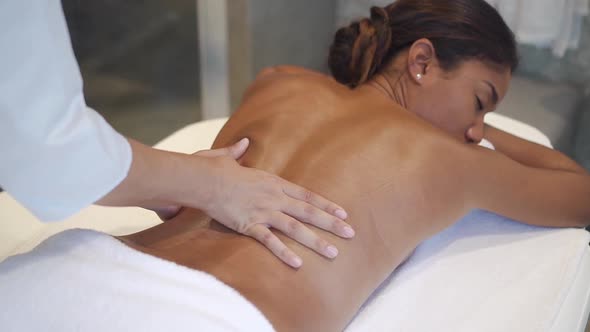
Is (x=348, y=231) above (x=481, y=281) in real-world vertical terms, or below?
above

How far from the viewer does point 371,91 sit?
1.44 meters

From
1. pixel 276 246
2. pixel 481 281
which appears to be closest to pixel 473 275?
pixel 481 281

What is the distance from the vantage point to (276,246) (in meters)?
1.17

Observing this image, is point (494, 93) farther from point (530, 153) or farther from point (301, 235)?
Result: point (301, 235)

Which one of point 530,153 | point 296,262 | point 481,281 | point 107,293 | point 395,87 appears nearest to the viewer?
point 107,293

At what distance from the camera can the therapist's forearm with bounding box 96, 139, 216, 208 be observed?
1021 millimetres

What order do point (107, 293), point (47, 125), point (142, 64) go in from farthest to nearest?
1. point (142, 64)
2. point (107, 293)
3. point (47, 125)

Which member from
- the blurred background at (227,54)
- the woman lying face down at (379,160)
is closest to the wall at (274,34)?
the blurred background at (227,54)

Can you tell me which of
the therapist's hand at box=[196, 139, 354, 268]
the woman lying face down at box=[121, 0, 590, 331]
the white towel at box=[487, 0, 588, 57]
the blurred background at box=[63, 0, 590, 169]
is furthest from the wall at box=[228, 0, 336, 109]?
the therapist's hand at box=[196, 139, 354, 268]

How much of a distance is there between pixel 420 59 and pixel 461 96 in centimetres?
11

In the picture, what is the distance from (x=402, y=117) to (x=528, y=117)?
A: 106 cm

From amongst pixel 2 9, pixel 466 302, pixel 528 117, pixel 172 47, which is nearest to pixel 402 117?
pixel 466 302

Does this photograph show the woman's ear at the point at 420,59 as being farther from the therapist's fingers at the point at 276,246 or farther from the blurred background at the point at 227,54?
the blurred background at the point at 227,54

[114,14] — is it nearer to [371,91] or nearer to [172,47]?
[172,47]
